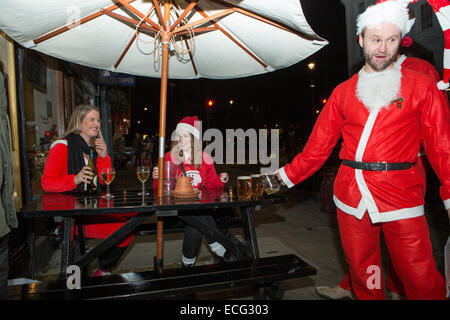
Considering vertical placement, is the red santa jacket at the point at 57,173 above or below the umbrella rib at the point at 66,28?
below

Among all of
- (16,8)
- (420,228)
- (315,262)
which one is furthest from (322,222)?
(16,8)

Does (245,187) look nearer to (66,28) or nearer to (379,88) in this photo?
(379,88)

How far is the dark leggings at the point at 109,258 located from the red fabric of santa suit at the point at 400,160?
2.18 m

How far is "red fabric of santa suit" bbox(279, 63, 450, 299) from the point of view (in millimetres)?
A: 1893

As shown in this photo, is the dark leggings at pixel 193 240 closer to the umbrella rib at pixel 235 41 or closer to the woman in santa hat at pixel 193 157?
the woman in santa hat at pixel 193 157

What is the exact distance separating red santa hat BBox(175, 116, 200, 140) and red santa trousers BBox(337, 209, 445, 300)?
6.00ft

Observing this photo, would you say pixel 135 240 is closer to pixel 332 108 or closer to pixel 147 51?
pixel 147 51

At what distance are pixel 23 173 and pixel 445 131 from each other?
13.8 feet

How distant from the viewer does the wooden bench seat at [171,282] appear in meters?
1.77

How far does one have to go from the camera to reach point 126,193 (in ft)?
9.11

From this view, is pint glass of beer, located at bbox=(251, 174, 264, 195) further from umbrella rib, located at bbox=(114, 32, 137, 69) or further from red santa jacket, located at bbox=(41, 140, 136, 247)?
umbrella rib, located at bbox=(114, 32, 137, 69)

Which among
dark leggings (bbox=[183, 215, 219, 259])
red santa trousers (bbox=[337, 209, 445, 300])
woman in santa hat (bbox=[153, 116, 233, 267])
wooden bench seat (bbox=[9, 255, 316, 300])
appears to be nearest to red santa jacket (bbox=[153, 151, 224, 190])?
woman in santa hat (bbox=[153, 116, 233, 267])

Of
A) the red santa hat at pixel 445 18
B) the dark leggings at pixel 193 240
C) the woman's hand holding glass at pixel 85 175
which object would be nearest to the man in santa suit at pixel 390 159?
the red santa hat at pixel 445 18

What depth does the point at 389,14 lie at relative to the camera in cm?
196
